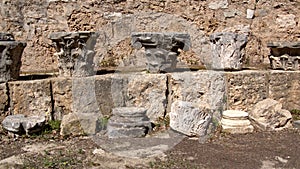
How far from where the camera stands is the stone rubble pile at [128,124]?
5848 millimetres

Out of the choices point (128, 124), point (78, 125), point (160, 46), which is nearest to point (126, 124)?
point (128, 124)

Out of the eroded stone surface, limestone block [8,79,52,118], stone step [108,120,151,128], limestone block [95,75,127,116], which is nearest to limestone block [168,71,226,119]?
limestone block [95,75,127,116]

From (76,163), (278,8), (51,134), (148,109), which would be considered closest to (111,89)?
(148,109)

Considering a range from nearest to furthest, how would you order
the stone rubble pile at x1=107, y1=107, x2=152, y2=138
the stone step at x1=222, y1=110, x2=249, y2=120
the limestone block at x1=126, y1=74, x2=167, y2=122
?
1. the stone rubble pile at x1=107, y1=107, x2=152, y2=138
2. the stone step at x1=222, y1=110, x2=249, y2=120
3. the limestone block at x1=126, y1=74, x2=167, y2=122

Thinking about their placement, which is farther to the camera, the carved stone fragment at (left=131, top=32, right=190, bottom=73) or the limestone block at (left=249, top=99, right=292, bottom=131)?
the carved stone fragment at (left=131, top=32, right=190, bottom=73)

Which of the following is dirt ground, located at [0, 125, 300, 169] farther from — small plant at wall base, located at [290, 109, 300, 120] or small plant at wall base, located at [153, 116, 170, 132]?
small plant at wall base, located at [290, 109, 300, 120]

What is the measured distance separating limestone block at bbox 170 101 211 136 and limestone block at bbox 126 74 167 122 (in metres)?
0.62

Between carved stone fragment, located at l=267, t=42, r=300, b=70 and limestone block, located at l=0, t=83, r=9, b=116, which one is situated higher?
carved stone fragment, located at l=267, t=42, r=300, b=70

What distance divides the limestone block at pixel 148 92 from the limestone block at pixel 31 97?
1.39 metres

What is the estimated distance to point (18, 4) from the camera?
8.84 meters

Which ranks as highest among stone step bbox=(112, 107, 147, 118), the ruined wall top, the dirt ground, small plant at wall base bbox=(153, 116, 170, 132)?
the ruined wall top

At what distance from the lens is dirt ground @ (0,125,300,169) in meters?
4.72

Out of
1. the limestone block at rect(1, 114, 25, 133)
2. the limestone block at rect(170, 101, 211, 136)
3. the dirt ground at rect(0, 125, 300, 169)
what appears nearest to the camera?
the dirt ground at rect(0, 125, 300, 169)

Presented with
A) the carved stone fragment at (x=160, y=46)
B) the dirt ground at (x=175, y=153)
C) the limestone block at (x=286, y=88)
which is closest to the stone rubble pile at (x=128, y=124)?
the dirt ground at (x=175, y=153)
